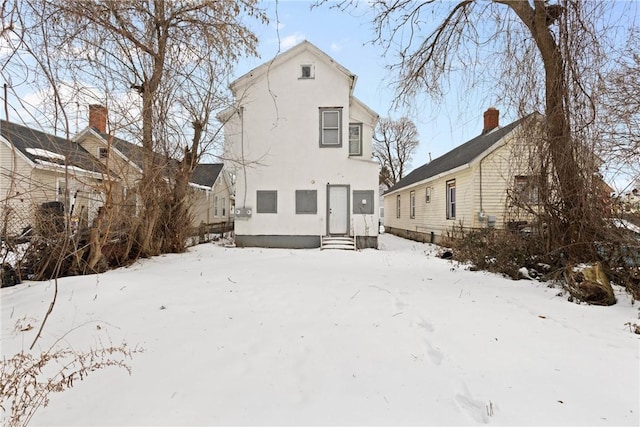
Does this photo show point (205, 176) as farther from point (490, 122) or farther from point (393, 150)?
point (393, 150)

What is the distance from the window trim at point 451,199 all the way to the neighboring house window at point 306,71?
7.37 meters

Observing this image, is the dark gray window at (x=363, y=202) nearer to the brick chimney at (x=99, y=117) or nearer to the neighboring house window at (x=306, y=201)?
the neighboring house window at (x=306, y=201)

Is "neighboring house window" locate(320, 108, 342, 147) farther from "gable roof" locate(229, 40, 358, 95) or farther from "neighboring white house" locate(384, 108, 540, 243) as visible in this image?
"neighboring white house" locate(384, 108, 540, 243)

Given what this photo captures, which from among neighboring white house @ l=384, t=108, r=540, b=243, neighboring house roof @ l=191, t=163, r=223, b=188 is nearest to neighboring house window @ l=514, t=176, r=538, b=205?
neighboring white house @ l=384, t=108, r=540, b=243

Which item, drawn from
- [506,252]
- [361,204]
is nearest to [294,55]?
[361,204]

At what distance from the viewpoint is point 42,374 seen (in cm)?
268

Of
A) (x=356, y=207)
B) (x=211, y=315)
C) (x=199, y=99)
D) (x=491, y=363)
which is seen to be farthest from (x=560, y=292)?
(x=199, y=99)

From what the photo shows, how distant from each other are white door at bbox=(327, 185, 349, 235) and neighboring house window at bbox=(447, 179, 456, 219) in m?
4.54

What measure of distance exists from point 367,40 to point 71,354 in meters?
7.28

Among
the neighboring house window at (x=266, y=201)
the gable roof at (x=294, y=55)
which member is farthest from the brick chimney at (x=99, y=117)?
the gable roof at (x=294, y=55)

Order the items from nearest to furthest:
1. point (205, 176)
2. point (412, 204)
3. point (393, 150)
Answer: point (412, 204) < point (205, 176) < point (393, 150)

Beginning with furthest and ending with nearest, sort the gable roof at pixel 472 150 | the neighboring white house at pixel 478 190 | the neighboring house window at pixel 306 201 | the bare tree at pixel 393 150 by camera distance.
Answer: the bare tree at pixel 393 150 < the neighboring house window at pixel 306 201 < the gable roof at pixel 472 150 < the neighboring white house at pixel 478 190

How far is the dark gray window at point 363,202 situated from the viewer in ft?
41.0

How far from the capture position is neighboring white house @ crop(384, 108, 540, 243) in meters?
6.00
